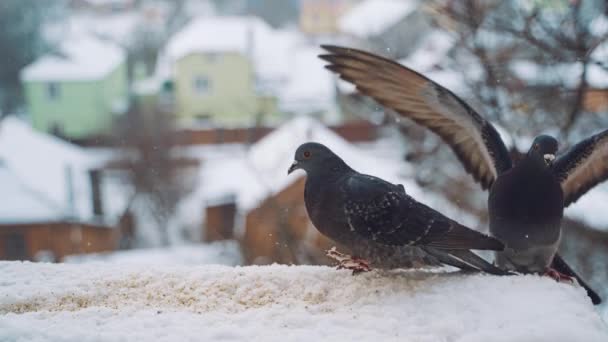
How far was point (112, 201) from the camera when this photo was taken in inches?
467

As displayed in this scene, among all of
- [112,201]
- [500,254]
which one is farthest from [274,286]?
[112,201]

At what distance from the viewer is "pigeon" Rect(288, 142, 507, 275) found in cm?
188

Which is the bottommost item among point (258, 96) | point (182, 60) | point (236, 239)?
point (236, 239)

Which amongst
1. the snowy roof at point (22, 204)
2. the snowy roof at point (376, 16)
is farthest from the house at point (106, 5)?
the snowy roof at point (376, 16)

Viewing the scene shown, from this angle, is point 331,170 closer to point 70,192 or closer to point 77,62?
point 70,192

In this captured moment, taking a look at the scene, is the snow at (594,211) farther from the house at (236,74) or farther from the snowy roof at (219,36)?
the snowy roof at (219,36)

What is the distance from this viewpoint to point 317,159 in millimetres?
2014

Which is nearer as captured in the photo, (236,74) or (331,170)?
(331,170)

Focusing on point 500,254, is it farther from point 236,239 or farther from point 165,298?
point 236,239

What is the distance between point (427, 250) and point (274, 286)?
1.63 ft

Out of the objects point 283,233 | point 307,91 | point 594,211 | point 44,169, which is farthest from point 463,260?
point 307,91

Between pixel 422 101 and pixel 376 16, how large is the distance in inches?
340

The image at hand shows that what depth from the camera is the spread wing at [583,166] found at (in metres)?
2.17

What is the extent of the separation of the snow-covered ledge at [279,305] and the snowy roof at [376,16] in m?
6.34
